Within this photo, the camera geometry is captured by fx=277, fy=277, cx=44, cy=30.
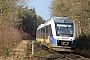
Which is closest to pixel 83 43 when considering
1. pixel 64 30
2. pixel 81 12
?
pixel 64 30

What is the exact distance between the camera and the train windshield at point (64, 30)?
2586 cm

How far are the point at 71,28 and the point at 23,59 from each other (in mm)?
10133

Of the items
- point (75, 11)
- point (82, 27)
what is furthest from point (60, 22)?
point (82, 27)

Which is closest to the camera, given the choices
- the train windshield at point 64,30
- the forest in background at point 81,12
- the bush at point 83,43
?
the train windshield at point 64,30

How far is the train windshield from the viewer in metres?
25.9

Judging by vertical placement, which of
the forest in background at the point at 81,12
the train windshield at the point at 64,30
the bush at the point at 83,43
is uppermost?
the forest in background at the point at 81,12

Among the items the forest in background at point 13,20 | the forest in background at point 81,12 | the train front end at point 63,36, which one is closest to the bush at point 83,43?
the forest in background at point 13,20

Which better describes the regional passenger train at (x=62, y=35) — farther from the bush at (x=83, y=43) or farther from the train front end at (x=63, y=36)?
the bush at (x=83, y=43)

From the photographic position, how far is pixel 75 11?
1478 inches

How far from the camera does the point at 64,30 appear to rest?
26109mm

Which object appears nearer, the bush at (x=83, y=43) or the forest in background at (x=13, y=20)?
the forest in background at (x=13, y=20)

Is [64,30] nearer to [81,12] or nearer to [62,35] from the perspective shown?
[62,35]

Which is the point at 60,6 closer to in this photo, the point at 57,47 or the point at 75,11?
the point at 75,11

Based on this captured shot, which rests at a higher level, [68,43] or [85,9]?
[85,9]
